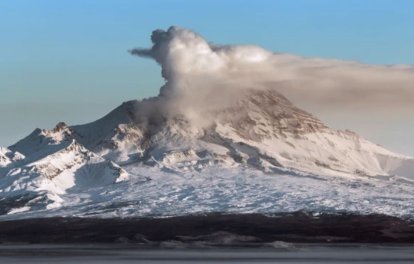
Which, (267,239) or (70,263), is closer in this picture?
(70,263)

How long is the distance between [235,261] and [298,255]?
1745 centimetres

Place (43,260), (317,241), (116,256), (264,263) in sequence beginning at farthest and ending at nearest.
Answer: (317,241) < (116,256) < (43,260) < (264,263)

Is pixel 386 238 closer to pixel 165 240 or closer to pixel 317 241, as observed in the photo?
pixel 317 241

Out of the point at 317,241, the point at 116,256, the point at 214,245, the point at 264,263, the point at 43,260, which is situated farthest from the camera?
the point at 317,241

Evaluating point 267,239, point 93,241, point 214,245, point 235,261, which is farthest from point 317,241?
point 235,261

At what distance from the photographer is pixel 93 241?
7667 inches

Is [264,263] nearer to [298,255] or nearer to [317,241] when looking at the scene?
[298,255]

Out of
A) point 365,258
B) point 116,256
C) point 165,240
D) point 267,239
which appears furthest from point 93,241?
point 365,258

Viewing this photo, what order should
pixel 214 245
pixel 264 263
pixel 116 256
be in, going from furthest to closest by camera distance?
1. pixel 214 245
2. pixel 116 256
3. pixel 264 263

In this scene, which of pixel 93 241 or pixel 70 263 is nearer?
pixel 70 263

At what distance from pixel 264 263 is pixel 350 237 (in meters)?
85.6

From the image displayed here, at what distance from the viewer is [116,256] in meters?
130

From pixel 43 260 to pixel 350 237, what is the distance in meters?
85.5

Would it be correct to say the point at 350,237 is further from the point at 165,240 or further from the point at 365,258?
the point at 365,258
